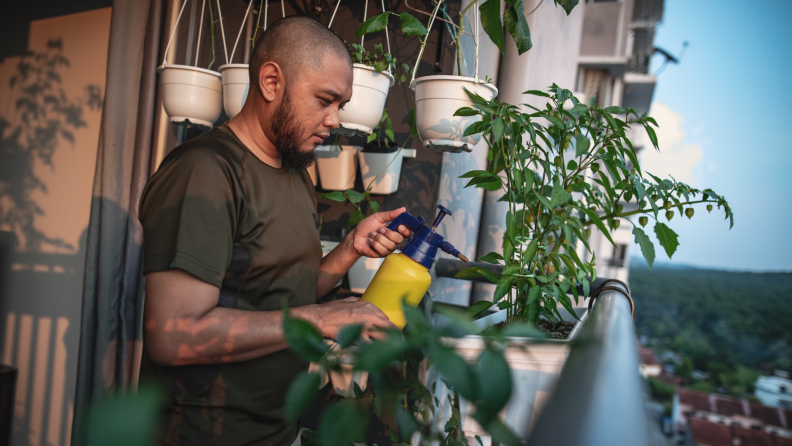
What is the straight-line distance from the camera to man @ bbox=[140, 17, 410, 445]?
72cm

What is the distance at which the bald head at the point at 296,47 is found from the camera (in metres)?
0.90

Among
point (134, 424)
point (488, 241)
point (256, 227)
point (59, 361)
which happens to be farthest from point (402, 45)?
point (59, 361)

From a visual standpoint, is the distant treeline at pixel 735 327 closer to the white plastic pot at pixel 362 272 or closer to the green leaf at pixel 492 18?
the white plastic pot at pixel 362 272

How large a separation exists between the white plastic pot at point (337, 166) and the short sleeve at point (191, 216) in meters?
0.68

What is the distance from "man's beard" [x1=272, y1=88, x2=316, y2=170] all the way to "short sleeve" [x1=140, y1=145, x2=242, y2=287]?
0.16m

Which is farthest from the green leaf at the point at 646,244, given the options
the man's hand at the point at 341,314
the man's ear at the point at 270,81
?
the man's ear at the point at 270,81

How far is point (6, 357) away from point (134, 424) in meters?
2.80

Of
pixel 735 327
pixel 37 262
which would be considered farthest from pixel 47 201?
pixel 735 327

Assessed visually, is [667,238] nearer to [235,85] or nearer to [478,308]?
[478,308]

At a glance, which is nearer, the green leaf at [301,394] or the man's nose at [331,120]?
the green leaf at [301,394]

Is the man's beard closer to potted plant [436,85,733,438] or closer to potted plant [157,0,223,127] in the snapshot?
potted plant [436,85,733,438]

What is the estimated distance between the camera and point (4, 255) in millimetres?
2322

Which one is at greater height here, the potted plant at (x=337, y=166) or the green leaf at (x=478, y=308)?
the potted plant at (x=337, y=166)

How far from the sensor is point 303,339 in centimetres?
26
